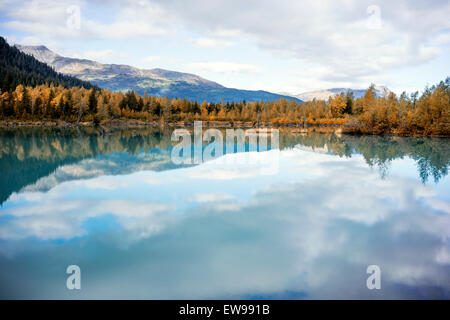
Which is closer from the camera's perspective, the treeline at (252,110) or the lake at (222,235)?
the lake at (222,235)

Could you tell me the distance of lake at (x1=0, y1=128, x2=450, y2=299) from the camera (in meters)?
4.85

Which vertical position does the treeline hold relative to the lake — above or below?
above

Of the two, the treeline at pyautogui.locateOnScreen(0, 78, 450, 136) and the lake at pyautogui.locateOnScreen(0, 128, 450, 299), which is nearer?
the lake at pyautogui.locateOnScreen(0, 128, 450, 299)

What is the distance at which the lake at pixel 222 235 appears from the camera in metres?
4.85

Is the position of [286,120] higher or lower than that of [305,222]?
higher

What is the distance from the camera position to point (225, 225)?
745 centimetres

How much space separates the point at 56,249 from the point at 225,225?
3572mm

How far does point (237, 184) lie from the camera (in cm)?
1195

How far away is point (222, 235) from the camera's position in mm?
6828
